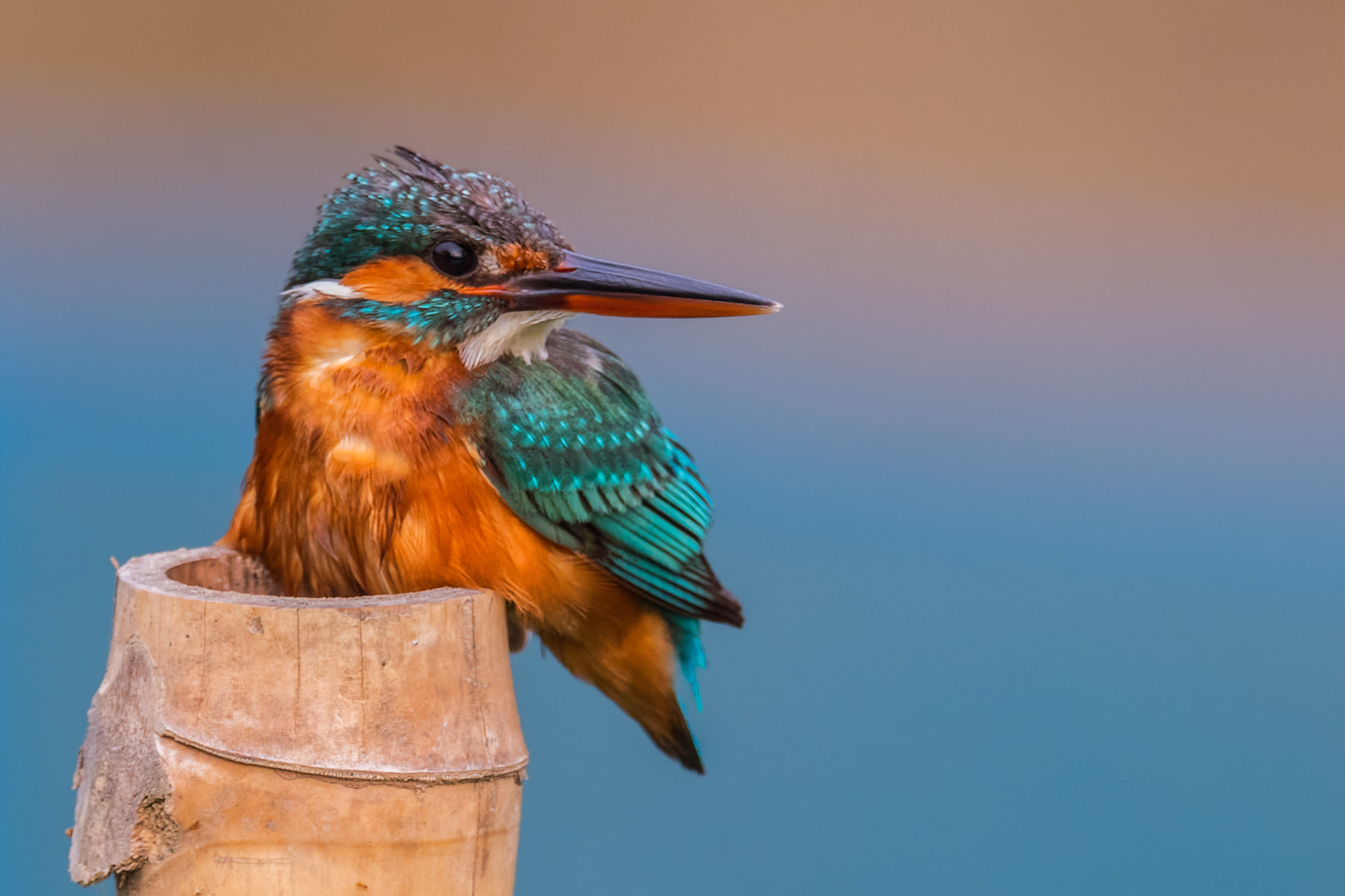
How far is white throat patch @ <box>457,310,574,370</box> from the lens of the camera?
139 cm

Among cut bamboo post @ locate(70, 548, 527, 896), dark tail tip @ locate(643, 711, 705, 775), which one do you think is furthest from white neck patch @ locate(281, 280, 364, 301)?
dark tail tip @ locate(643, 711, 705, 775)

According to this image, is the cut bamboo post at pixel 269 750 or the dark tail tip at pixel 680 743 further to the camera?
the dark tail tip at pixel 680 743

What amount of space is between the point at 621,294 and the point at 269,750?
0.62 m

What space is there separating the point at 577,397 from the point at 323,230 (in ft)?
1.18

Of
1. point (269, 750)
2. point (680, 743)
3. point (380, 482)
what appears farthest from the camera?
point (680, 743)

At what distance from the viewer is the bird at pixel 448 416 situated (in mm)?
1340

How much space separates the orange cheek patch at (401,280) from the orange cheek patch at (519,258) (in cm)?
6

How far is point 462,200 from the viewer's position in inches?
53.8

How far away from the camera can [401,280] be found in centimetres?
136

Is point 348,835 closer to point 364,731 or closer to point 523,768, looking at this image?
point 364,731

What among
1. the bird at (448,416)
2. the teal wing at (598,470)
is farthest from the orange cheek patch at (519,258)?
the teal wing at (598,470)

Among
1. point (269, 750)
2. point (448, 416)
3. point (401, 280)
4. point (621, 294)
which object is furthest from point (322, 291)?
point (269, 750)

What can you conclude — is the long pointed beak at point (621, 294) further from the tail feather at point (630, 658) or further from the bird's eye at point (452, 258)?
the tail feather at point (630, 658)

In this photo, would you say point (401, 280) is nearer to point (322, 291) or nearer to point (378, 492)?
point (322, 291)
